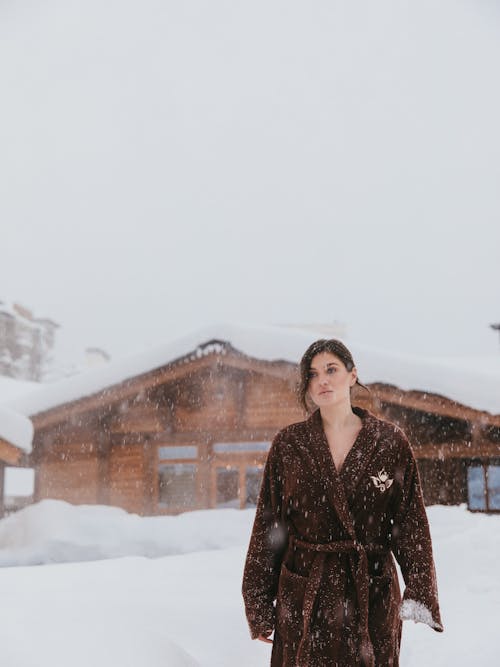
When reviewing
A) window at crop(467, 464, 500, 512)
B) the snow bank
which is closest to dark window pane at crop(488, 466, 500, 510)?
window at crop(467, 464, 500, 512)

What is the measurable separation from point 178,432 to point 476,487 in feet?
19.5

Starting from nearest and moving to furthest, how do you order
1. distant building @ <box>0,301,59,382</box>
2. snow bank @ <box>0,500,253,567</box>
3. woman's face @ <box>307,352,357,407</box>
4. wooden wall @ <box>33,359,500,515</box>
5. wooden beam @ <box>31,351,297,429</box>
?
woman's face @ <box>307,352,357,407</box> → snow bank @ <box>0,500,253,567</box> → wooden beam @ <box>31,351,297,429</box> → wooden wall @ <box>33,359,500,515</box> → distant building @ <box>0,301,59,382</box>

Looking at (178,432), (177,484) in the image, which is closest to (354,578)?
(178,432)

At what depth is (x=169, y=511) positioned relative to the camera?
42.1 feet

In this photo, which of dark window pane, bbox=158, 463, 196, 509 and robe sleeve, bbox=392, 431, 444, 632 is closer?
robe sleeve, bbox=392, 431, 444, 632

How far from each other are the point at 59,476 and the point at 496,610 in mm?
11023

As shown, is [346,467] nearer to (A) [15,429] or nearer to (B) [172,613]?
(B) [172,613]

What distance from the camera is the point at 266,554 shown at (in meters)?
2.45

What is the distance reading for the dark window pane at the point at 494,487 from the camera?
1127 centimetres

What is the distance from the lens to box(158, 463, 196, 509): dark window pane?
1301 cm

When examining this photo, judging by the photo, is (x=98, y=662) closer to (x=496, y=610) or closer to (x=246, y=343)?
(x=496, y=610)

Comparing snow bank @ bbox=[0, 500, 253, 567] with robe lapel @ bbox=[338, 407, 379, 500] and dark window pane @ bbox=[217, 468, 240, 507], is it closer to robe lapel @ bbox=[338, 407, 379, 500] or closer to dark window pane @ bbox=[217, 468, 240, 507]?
dark window pane @ bbox=[217, 468, 240, 507]

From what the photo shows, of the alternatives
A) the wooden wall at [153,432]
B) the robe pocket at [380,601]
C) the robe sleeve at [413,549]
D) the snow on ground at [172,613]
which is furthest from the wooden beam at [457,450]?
the robe pocket at [380,601]

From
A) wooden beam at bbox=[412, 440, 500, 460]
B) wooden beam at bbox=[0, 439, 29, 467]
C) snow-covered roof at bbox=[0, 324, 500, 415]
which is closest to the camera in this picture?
snow-covered roof at bbox=[0, 324, 500, 415]
